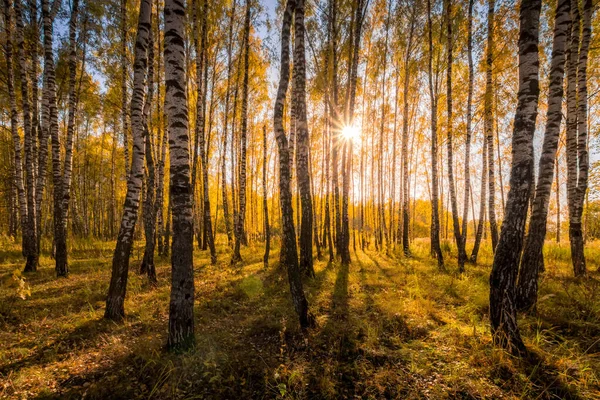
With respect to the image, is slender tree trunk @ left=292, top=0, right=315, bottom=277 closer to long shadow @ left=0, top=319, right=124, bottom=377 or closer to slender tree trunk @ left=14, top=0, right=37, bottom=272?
long shadow @ left=0, top=319, right=124, bottom=377

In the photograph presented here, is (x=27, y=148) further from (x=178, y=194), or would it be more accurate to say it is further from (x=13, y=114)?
(x=178, y=194)

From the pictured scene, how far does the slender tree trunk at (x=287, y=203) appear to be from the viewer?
14.8 feet

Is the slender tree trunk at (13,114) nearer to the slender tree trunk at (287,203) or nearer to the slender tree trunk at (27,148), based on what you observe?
the slender tree trunk at (27,148)

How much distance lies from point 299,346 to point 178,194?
3211 millimetres

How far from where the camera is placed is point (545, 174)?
515cm

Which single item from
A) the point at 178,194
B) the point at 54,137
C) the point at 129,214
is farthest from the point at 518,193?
the point at 54,137

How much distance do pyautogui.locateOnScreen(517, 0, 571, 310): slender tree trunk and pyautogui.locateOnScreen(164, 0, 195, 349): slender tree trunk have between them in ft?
20.8

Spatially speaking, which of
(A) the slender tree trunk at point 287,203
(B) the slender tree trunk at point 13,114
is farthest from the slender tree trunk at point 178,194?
(B) the slender tree trunk at point 13,114

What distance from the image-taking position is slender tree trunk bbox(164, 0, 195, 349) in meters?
3.77

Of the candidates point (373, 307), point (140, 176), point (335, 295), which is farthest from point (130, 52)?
point (373, 307)

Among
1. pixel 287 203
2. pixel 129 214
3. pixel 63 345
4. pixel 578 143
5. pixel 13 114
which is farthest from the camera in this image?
pixel 13 114

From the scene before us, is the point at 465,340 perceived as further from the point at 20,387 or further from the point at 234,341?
the point at 20,387

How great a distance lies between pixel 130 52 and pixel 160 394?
13.4 metres

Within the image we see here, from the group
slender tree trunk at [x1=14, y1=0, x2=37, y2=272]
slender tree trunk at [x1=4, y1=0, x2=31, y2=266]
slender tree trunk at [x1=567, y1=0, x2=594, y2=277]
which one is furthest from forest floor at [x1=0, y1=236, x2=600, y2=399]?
slender tree trunk at [x1=4, y1=0, x2=31, y2=266]
